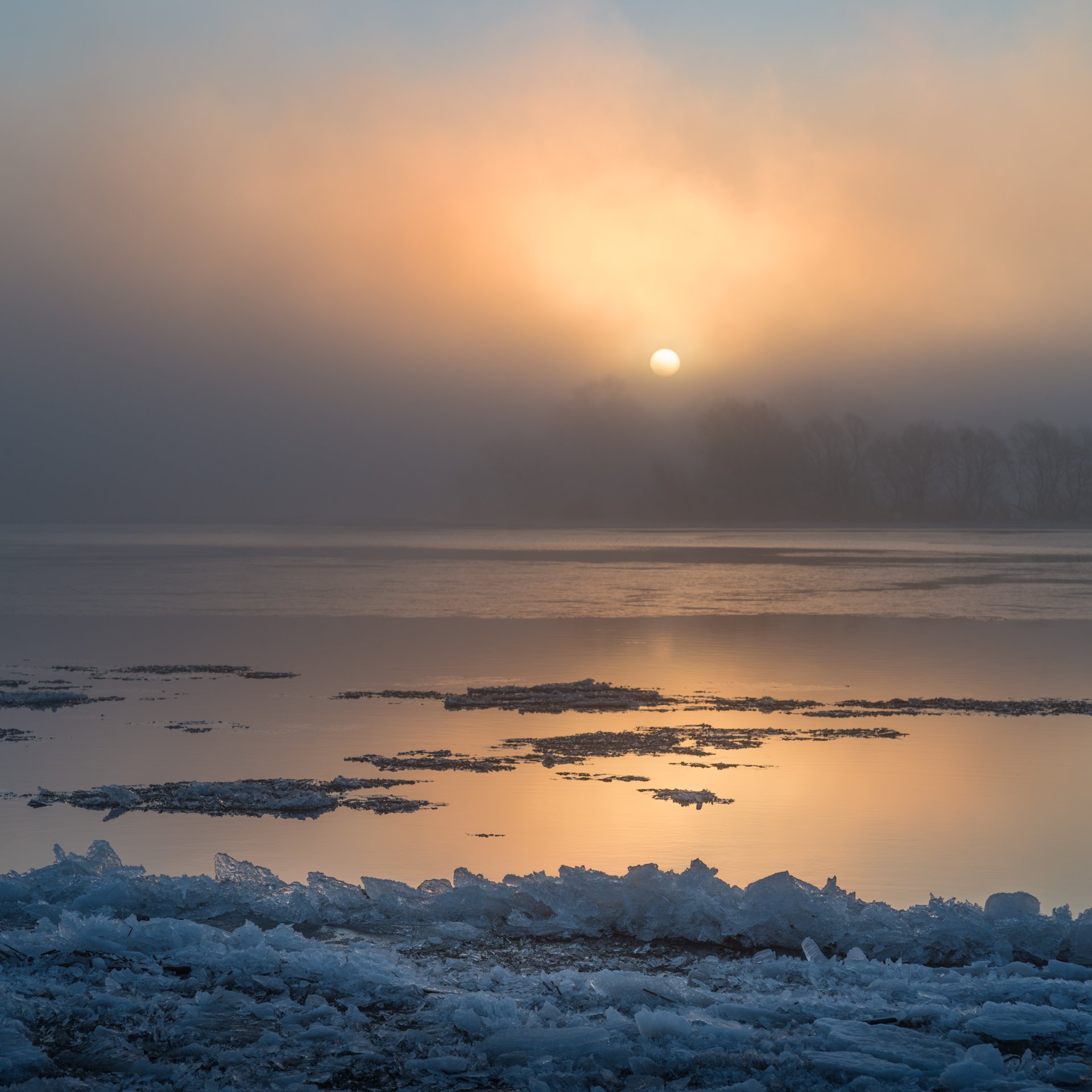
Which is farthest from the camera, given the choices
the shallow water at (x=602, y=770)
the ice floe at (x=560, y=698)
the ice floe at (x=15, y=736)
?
the ice floe at (x=560, y=698)

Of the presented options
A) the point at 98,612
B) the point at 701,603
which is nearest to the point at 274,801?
the point at 98,612

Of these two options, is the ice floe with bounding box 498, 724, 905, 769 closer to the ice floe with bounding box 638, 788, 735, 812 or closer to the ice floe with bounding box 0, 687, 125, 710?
the ice floe with bounding box 638, 788, 735, 812

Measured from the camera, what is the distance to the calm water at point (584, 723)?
9195 millimetres

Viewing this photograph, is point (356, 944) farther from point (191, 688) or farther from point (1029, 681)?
point (1029, 681)

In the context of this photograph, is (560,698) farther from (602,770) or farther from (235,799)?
(235,799)

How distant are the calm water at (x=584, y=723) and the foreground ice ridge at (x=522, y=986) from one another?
1.09 m

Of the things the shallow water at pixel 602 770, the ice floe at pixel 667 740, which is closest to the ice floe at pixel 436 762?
the shallow water at pixel 602 770

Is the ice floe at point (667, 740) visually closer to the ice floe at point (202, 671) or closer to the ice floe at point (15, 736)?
the ice floe at point (15, 736)

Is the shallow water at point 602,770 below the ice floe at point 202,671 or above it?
below

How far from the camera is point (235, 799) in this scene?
10484 millimetres

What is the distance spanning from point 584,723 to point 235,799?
5.23 m

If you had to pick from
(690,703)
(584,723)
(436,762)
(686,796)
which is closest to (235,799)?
(436,762)

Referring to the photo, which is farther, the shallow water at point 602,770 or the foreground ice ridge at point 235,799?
the foreground ice ridge at point 235,799

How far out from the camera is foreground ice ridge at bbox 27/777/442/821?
33.6ft
